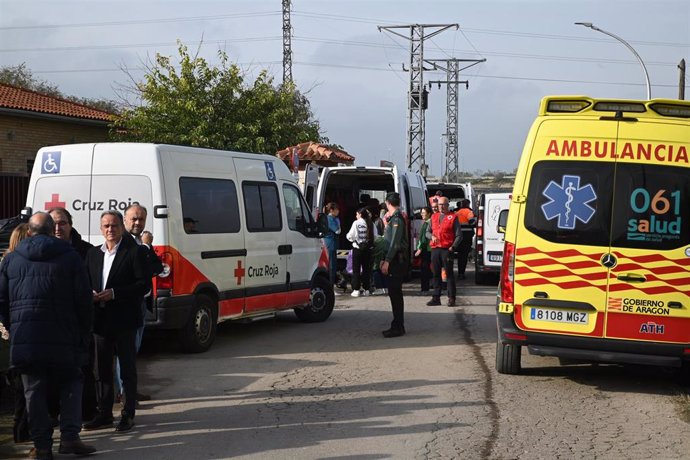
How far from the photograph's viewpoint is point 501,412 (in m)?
7.50

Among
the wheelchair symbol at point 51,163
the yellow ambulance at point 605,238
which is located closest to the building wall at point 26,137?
the wheelchair symbol at point 51,163

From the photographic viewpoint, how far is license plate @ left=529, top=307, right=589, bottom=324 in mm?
8242

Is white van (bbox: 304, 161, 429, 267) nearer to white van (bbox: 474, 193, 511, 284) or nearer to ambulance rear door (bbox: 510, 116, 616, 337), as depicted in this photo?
white van (bbox: 474, 193, 511, 284)

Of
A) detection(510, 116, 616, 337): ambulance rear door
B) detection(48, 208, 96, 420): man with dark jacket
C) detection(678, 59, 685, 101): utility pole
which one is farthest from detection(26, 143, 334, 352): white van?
detection(678, 59, 685, 101): utility pole

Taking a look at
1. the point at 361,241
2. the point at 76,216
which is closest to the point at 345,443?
the point at 76,216

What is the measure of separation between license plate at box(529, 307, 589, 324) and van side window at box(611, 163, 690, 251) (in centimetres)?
72

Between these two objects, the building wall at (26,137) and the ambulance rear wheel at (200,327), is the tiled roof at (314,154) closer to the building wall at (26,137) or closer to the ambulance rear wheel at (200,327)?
the building wall at (26,137)

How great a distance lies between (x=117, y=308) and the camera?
692 cm

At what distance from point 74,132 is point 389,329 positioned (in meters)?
22.5

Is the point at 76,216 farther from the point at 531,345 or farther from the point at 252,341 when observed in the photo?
the point at 531,345

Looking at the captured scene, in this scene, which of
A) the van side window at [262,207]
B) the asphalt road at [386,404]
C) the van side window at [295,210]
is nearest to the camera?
the asphalt road at [386,404]

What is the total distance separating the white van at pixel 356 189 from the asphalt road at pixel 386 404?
6240mm

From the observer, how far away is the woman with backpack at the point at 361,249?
54.1 feet

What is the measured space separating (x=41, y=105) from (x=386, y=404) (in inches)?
1013
